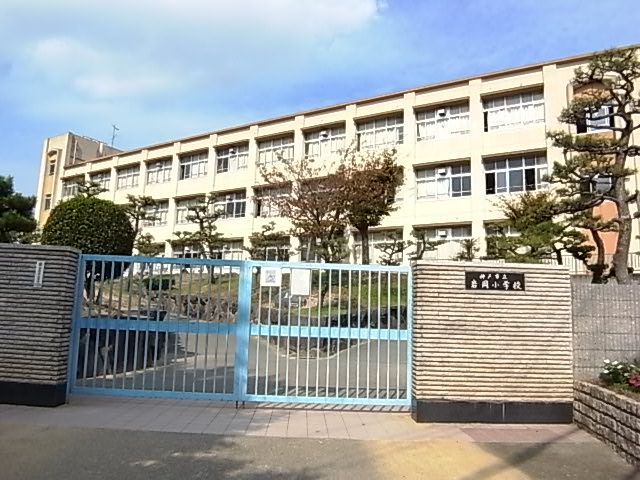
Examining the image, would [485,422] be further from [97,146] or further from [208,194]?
[97,146]

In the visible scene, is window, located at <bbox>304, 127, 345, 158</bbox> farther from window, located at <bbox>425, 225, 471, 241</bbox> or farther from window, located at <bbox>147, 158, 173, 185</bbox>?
window, located at <bbox>147, 158, 173, 185</bbox>

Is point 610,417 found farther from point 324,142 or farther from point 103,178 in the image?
point 103,178

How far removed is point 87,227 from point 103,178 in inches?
1325

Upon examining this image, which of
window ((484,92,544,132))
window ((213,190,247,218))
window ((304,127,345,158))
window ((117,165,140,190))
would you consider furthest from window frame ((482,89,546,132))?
window ((117,165,140,190))

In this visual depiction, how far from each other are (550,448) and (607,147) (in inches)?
230

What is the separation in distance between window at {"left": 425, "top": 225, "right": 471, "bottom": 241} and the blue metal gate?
18.1 m

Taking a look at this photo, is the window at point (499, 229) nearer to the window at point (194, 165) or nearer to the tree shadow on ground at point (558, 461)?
the tree shadow on ground at point (558, 461)

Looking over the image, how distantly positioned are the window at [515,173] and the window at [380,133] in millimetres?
4923

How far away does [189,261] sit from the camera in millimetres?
6219

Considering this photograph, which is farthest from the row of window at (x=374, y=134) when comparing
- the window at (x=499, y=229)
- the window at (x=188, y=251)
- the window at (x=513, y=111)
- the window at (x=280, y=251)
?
the window at (x=188, y=251)

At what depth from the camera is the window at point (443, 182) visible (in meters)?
24.1

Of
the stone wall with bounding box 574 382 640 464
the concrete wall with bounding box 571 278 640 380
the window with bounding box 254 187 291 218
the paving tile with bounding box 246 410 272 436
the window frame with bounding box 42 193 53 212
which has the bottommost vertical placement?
the paving tile with bounding box 246 410 272 436

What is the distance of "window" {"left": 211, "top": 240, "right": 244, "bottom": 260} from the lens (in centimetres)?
2931

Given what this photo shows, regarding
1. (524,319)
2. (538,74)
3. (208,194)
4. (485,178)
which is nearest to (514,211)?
(485,178)
